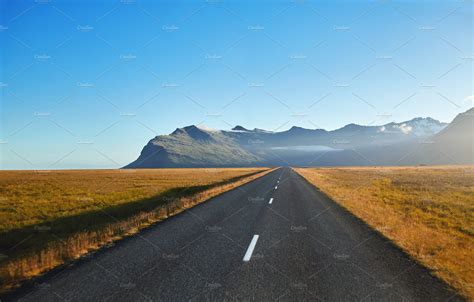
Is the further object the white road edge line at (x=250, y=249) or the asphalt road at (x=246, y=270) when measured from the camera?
the white road edge line at (x=250, y=249)

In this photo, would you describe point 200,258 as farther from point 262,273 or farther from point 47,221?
point 47,221

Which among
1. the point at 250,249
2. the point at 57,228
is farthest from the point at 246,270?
the point at 57,228

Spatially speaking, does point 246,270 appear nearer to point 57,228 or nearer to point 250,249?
point 250,249

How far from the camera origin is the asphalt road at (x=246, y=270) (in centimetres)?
545

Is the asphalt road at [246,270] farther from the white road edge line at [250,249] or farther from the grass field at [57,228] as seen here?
the grass field at [57,228]

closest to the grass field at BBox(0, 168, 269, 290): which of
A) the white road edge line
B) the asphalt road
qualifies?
the asphalt road

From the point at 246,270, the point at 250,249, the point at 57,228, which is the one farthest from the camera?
the point at 57,228

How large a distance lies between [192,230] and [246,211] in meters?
4.60

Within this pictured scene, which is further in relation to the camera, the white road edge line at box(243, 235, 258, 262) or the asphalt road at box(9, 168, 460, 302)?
the white road edge line at box(243, 235, 258, 262)

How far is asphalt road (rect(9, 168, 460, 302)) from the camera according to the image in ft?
17.9

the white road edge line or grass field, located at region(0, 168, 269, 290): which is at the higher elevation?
the white road edge line

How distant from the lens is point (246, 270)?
6.60 metres

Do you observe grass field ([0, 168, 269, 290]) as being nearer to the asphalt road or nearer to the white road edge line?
the asphalt road

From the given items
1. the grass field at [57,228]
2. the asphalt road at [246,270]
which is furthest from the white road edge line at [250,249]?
the grass field at [57,228]
